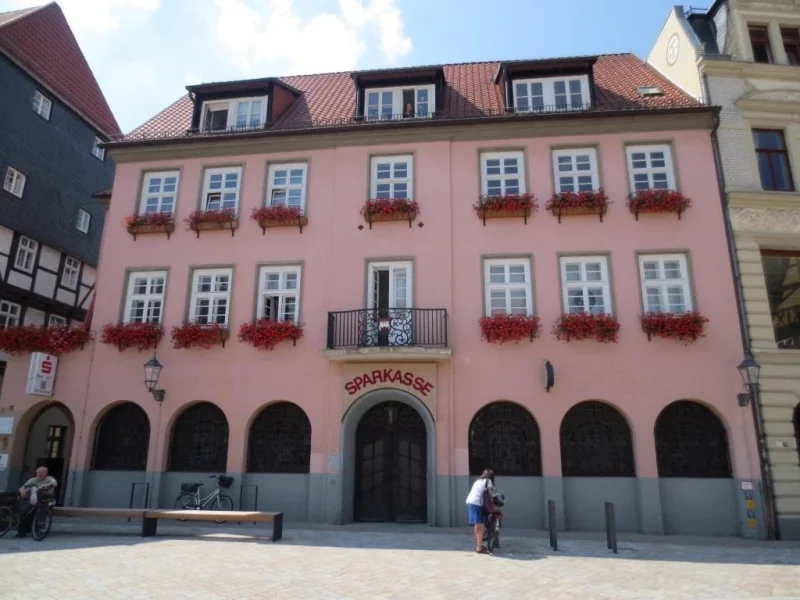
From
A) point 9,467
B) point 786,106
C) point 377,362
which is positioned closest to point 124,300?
point 9,467

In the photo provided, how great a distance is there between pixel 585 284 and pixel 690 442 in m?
4.46

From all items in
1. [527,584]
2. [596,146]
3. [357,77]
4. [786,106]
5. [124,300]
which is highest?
[357,77]

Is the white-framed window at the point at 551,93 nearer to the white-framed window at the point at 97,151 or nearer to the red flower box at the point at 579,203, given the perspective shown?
the red flower box at the point at 579,203

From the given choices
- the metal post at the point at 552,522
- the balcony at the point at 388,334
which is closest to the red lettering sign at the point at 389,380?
the balcony at the point at 388,334

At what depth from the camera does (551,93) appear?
55.7ft

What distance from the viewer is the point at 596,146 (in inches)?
627

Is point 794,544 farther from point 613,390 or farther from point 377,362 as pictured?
point 377,362

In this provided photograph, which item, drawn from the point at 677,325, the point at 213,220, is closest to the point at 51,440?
the point at 213,220

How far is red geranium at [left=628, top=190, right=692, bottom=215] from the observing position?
1482 centimetres

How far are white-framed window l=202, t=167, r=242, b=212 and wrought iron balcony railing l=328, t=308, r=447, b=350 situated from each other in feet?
16.7

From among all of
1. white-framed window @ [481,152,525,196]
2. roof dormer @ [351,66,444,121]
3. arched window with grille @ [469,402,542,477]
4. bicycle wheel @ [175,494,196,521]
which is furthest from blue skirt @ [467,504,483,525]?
roof dormer @ [351,66,444,121]

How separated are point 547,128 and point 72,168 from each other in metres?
19.6

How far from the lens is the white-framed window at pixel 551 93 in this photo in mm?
16781

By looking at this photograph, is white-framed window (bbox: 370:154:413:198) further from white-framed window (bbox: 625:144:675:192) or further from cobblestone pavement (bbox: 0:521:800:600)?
cobblestone pavement (bbox: 0:521:800:600)
